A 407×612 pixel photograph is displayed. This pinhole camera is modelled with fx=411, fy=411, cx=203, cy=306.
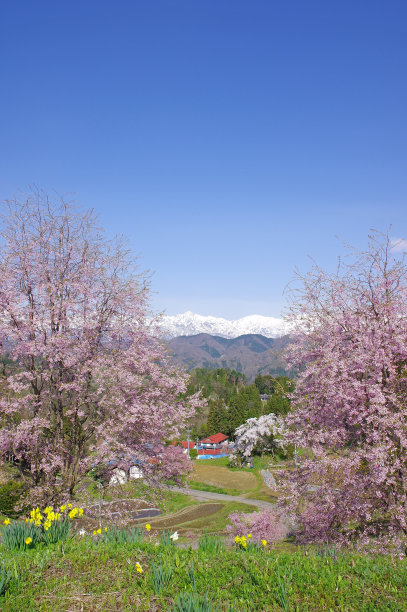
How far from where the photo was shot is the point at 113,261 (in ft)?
42.0

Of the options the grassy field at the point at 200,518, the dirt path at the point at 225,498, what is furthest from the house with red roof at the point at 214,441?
the grassy field at the point at 200,518

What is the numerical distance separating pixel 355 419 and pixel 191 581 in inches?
263

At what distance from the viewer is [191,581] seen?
491cm

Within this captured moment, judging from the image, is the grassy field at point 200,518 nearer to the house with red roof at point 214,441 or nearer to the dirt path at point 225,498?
the dirt path at point 225,498

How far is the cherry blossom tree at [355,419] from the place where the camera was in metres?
9.45

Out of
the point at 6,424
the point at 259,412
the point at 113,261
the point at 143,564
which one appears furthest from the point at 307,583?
the point at 259,412

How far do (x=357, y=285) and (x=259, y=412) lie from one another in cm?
8679

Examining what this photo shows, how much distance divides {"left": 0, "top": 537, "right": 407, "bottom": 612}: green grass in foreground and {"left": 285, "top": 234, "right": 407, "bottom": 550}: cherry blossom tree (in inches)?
157

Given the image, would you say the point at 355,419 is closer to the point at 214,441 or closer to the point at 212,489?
the point at 212,489

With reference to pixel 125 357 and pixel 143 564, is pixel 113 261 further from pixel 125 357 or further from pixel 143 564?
pixel 143 564

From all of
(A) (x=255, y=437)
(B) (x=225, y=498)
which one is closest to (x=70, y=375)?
(B) (x=225, y=498)

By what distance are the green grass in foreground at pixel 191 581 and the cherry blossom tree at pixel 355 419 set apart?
13.1 ft

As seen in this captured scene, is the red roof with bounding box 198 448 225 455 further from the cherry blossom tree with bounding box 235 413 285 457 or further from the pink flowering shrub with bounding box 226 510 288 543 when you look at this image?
the pink flowering shrub with bounding box 226 510 288 543

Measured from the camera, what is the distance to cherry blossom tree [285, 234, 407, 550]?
31.0ft
